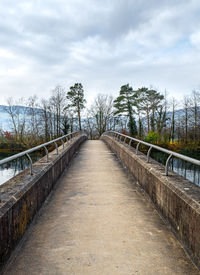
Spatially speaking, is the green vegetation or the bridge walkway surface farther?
the green vegetation

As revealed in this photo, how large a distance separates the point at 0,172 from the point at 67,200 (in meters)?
18.6

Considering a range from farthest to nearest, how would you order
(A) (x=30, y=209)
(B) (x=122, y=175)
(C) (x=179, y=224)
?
1. (B) (x=122, y=175)
2. (A) (x=30, y=209)
3. (C) (x=179, y=224)

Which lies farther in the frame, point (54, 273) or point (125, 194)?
point (125, 194)

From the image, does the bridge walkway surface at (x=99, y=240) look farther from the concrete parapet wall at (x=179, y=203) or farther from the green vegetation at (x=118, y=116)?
the green vegetation at (x=118, y=116)

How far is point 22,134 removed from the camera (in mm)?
40625

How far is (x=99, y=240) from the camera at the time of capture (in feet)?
11.1

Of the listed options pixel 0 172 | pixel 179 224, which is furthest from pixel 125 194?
pixel 0 172

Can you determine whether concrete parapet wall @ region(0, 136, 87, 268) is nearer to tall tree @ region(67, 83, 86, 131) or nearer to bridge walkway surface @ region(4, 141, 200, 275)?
bridge walkway surface @ region(4, 141, 200, 275)

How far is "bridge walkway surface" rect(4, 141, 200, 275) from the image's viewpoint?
2.75 meters

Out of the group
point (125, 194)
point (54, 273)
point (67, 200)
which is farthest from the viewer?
point (125, 194)

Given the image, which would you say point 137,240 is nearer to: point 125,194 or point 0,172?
point 125,194

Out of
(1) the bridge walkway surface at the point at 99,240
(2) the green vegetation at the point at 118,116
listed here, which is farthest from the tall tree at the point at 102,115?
(1) the bridge walkway surface at the point at 99,240

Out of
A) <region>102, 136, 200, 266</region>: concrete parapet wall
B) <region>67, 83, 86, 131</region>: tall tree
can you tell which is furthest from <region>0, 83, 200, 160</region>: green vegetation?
<region>102, 136, 200, 266</region>: concrete parapet wall

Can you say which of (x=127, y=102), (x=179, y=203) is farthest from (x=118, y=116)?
(x=179, y=203)
